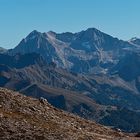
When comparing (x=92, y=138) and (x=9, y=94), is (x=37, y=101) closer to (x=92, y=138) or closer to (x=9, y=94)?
(x=9, y=94)

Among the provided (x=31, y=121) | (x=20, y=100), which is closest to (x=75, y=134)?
(x=31, y=121)

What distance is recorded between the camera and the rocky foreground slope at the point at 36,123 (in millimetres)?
39125

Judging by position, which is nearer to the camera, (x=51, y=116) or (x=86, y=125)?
(x=51, y=116)

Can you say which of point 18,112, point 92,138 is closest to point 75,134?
point 92,138

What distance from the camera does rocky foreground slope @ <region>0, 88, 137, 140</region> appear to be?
1540 inches

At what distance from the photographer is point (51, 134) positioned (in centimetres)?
3938

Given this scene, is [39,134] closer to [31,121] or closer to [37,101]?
[31,121]

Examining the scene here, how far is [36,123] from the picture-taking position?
139 ft

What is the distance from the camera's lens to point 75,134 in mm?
41438

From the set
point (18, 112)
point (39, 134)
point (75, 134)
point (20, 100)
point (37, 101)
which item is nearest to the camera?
point (39, 134)

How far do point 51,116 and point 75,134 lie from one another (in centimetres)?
699

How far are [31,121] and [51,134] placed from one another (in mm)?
4091

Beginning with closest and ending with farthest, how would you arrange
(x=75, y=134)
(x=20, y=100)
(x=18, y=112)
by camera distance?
(x=75, y=134), (x=18, y=112), (x=20, y=100)

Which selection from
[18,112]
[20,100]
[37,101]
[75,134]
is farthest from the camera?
[37,101]
